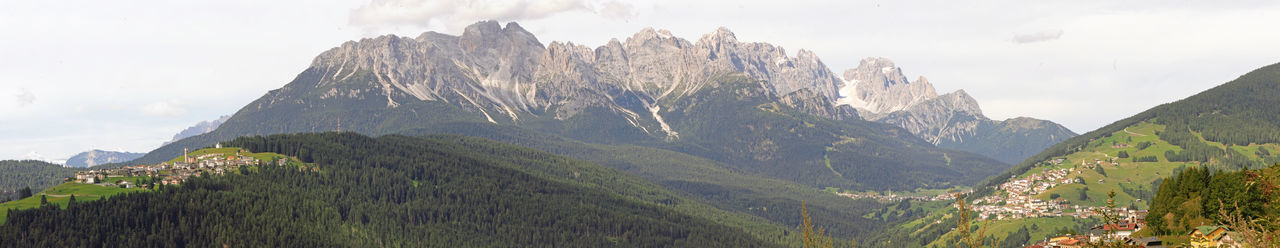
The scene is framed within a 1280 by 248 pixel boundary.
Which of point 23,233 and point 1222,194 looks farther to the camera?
point 23,233

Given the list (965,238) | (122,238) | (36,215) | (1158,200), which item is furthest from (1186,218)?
(36,215)

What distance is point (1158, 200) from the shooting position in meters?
144

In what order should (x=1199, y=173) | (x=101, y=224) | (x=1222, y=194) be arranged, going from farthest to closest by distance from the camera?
(x=101, y=224) < (x=1199, y=173) < (x=1222, y=194)

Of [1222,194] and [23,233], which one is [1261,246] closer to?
[1222,194]

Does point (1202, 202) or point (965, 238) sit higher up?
point (965, 238)

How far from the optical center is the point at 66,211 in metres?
198

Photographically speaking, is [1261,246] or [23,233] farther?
[23,233]

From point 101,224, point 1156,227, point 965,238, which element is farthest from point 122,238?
point 965,238

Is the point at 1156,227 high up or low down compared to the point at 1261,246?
down

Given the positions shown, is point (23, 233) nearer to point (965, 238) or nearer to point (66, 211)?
point (66, 211)

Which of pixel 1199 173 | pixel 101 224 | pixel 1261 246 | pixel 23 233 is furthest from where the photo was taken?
pixel 101 224

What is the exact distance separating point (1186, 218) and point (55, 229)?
207m

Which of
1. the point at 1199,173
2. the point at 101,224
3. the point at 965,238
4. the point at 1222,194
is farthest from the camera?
the point at 101,224

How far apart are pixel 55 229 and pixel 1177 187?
21098 cm
